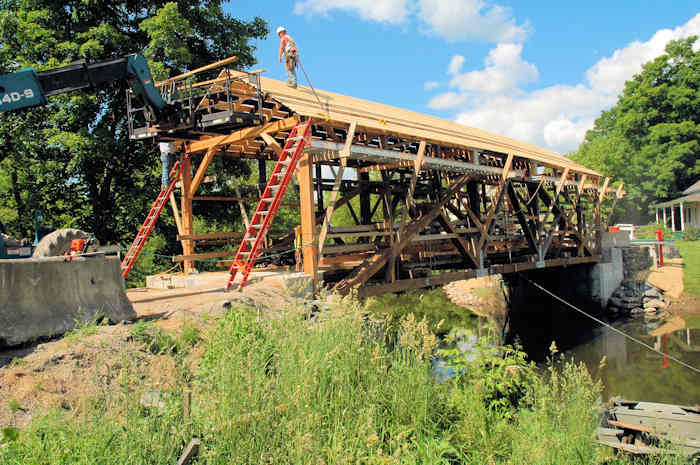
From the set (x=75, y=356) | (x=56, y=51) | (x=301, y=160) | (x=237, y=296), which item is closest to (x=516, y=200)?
(x=301, y=160)

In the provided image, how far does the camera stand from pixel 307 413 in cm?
411

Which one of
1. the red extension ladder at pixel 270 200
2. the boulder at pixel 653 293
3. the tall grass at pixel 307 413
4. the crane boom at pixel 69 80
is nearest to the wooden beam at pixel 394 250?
the red extension ladder at pixel 270 200

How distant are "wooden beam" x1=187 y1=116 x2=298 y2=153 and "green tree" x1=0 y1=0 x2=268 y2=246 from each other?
4488 millimetres

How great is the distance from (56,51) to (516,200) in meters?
16.3

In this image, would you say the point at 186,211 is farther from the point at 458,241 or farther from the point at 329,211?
the point at 458,241

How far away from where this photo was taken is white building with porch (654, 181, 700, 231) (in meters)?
38.0

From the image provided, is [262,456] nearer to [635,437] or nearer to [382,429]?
[382,429]

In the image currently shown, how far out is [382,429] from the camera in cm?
471

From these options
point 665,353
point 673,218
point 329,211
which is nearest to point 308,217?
point 329,211

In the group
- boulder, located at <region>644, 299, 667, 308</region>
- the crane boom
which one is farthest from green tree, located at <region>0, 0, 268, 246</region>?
boulder, located at <region>644, 299, 667, 308</region>

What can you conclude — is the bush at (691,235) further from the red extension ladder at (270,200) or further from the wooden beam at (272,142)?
the red extension ladder at (270,200)

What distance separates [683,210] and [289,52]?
42.4 meters

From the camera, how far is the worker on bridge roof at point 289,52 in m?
11.1

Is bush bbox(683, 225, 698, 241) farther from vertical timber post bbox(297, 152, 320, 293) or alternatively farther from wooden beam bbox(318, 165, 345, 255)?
vertical timber post bbox(297, 152, 320, 293)
